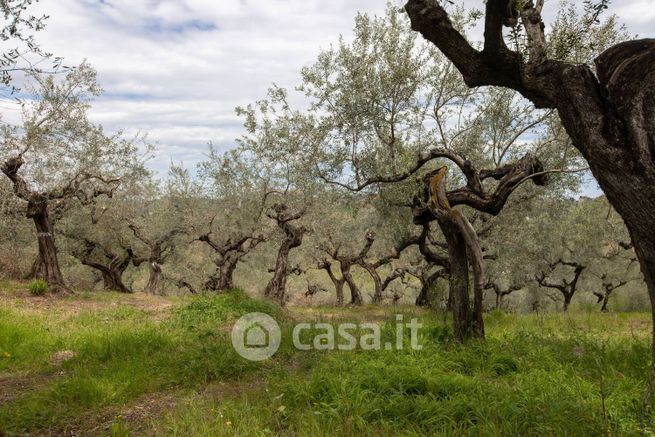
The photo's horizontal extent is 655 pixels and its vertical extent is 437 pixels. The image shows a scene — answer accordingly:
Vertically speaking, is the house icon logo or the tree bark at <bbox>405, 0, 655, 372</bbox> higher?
the tree bark at <bbox>405, 0, 655, 372</bbox>

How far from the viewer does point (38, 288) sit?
1543 centimetres

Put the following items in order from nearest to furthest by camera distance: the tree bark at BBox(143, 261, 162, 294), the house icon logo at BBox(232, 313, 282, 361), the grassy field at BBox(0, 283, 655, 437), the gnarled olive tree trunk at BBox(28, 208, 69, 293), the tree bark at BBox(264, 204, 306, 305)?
the grassy field at BBox(0, 283, 655, 437) < the house icon logo at BBox(232, 313, 282, 361) < the gnarled olive tree trunk at BBox(28, 208, 69, 293) < the tree bark at BBox(264, 204, 306, 305) < the tree bark at BBox(143, 261, 162, 294)

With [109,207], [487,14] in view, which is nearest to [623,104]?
[487,14]

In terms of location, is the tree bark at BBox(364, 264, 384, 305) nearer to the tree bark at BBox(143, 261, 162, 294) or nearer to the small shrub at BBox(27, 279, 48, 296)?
the tree bark at BBox(143, 261, 162, 294)

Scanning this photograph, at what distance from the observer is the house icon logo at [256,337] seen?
8312 millimetres

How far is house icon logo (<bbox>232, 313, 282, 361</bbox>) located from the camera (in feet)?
27.3

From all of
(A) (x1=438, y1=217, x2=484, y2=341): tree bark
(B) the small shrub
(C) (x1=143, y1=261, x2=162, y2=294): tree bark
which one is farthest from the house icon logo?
(C) (x1=143, y1=261, x2=162, y2=294): tree bark

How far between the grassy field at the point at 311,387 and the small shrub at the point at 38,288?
6184 mm

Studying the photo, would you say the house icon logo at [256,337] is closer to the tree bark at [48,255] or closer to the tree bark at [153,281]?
the tree bark at [48,255]

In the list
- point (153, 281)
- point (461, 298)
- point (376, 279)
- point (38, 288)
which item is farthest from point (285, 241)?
point (461, 298)

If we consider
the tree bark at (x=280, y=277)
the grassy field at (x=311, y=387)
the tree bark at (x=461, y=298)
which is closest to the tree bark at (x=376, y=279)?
the tree bark at (x=280, y=277)

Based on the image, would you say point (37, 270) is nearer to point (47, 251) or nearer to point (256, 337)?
point (47, 251)

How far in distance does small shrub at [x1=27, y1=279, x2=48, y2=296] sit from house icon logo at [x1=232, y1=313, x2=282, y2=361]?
28.8 feet

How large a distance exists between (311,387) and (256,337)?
373cm
